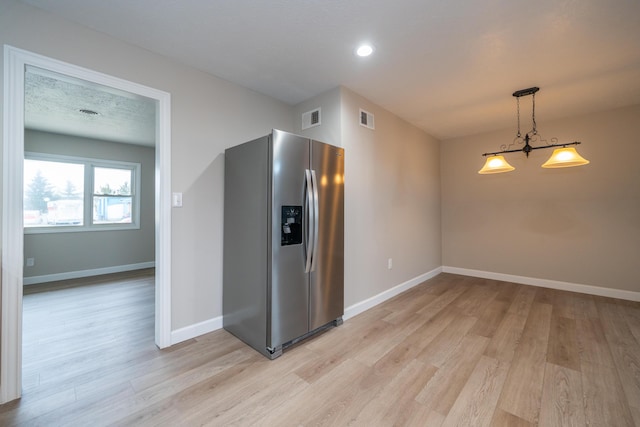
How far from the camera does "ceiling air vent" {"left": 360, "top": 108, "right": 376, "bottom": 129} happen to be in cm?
320

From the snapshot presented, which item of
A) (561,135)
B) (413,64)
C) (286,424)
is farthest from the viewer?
(561,135)

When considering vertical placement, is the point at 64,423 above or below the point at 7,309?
below

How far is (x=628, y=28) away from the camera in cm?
198

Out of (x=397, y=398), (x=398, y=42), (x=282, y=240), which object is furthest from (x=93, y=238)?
(x=398, y=42)

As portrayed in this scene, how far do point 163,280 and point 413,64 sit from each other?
311 centimetres

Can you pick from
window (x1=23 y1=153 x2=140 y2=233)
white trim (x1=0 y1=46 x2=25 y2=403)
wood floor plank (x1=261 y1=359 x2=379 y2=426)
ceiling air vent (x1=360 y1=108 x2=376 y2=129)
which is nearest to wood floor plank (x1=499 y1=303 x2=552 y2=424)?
wood floor plank (x1=261 y1=359 x2=379 y2=426)

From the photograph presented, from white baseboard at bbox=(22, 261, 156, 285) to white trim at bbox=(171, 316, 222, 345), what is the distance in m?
3.96

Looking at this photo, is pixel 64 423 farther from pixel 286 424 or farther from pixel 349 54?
pixel 349 54

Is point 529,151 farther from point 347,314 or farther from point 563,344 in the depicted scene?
point 347,314

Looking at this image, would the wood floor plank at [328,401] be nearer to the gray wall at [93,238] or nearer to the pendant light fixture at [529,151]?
the pendant light fixture at [529,151]

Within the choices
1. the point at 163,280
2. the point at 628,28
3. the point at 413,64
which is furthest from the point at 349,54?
the point at 163,280

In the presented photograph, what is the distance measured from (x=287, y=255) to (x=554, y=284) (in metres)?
4.44

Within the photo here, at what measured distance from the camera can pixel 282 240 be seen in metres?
2.23

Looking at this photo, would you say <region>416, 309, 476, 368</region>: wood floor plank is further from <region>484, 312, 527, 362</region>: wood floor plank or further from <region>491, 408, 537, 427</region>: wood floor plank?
<region>491, 408, 537, 427</region>: wood floor plank
